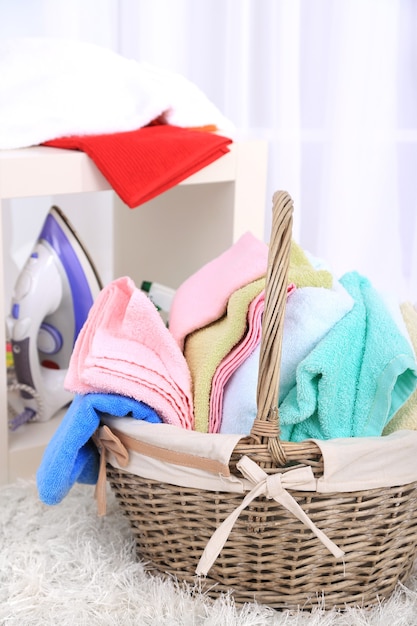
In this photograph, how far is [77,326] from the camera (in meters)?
1.23

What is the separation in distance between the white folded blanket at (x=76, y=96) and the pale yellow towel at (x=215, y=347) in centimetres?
45

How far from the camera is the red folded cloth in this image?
107 cm

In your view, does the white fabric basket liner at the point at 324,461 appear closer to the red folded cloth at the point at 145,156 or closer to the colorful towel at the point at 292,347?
the colorful towel at the point at 292,347

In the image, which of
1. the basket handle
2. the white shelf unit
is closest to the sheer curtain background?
the white shelf unit

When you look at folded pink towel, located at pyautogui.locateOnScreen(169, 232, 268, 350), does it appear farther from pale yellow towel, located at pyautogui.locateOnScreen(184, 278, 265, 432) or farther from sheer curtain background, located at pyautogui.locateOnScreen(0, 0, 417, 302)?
sheer curtain background, located at pyautogui.locateOnScreen(0, 0, 417, 302)

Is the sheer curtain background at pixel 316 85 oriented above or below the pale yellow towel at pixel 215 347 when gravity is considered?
above

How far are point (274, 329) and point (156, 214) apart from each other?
0.78m

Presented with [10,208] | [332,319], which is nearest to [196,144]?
[332,319]

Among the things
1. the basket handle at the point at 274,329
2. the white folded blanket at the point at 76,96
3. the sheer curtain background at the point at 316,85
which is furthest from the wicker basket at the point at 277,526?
the sheer curtain background at the point at 316,85

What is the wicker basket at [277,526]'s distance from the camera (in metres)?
0.70

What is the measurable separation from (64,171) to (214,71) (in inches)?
34.3

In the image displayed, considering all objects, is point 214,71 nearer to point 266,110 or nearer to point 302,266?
point 266,110

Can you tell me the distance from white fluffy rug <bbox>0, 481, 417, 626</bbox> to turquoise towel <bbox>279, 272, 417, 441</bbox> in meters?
0.17

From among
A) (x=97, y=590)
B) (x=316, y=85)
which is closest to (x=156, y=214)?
(x=316, y=85)
